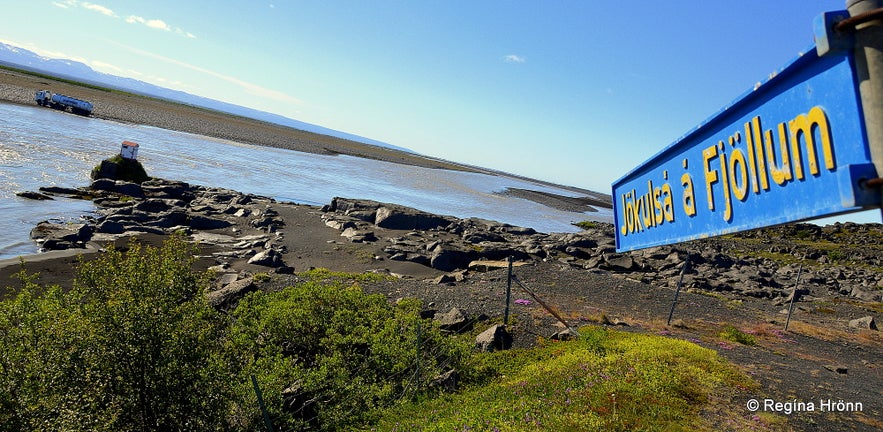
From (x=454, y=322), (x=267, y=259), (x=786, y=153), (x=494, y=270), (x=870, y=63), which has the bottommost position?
(x=454, y=322)

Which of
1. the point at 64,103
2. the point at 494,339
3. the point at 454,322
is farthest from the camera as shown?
the point at 64,103

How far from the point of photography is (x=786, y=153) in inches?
76.2

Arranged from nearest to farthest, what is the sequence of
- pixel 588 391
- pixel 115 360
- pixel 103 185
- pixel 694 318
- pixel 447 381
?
pixel 115 360
pixel 588 391
pixel 447 381
pixel 694 318
pixel 103 185

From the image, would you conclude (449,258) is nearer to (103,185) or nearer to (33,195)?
(33,195)

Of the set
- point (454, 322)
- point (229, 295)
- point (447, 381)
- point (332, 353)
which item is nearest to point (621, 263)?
point (454, 322)

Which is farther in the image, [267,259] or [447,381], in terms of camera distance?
[267,259]

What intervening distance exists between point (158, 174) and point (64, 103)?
6004cm

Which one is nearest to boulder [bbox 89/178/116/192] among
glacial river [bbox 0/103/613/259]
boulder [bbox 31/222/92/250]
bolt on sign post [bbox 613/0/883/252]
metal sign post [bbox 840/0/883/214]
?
glacial river [bbox 0/103/613/259]

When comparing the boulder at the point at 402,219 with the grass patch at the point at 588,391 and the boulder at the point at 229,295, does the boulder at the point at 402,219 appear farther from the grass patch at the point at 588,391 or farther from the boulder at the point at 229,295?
the grass patch at the point at 588,391

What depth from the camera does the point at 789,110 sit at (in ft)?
6.29

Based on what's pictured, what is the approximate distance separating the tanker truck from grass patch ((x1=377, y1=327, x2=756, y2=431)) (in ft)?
Answer: 343

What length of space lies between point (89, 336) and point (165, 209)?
31.3m

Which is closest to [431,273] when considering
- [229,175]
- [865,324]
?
[865,324]

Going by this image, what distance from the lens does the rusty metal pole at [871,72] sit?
4.76ft
